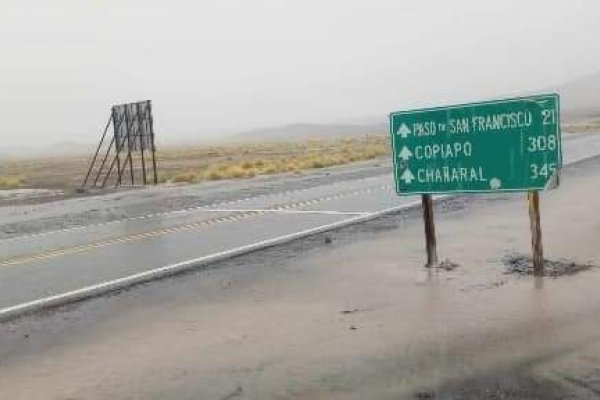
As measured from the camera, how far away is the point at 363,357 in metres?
6.71

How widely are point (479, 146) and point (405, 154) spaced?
112 centimetres

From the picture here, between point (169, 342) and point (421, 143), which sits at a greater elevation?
point (421, 143)

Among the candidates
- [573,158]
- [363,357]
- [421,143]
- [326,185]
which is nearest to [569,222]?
[421,143]

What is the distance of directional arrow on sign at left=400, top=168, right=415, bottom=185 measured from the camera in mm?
10703

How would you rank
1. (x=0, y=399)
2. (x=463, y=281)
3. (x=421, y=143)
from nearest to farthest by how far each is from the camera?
(x=0, y=399) → (x=463, y=281) → (x=421, y=143)

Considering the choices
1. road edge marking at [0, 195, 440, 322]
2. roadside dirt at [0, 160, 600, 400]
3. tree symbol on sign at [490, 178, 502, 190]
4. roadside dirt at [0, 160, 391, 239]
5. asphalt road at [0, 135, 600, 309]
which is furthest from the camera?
roadside dirt at [0, 160, 391, 239]

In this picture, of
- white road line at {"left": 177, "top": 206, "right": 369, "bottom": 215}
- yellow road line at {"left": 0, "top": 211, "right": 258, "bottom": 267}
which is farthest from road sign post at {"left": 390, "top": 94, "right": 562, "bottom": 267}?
white road line at {"left": 177, "top": 206, "right": 369, "bottom": 215}

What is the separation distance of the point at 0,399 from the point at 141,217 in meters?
14.2

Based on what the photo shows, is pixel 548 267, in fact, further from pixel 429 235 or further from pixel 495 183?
pixel 429 235

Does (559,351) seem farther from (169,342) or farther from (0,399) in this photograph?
(0,399)

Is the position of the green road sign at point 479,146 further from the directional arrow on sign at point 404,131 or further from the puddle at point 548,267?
the puddle at point 548,267

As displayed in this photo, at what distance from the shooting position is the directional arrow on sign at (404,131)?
1063 centimetres

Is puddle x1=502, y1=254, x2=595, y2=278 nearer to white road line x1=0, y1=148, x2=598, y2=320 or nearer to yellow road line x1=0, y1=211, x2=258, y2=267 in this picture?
white road line x1=0, y1=148, x2=598, y2=320

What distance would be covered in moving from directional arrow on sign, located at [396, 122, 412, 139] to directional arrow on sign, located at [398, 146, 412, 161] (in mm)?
168
